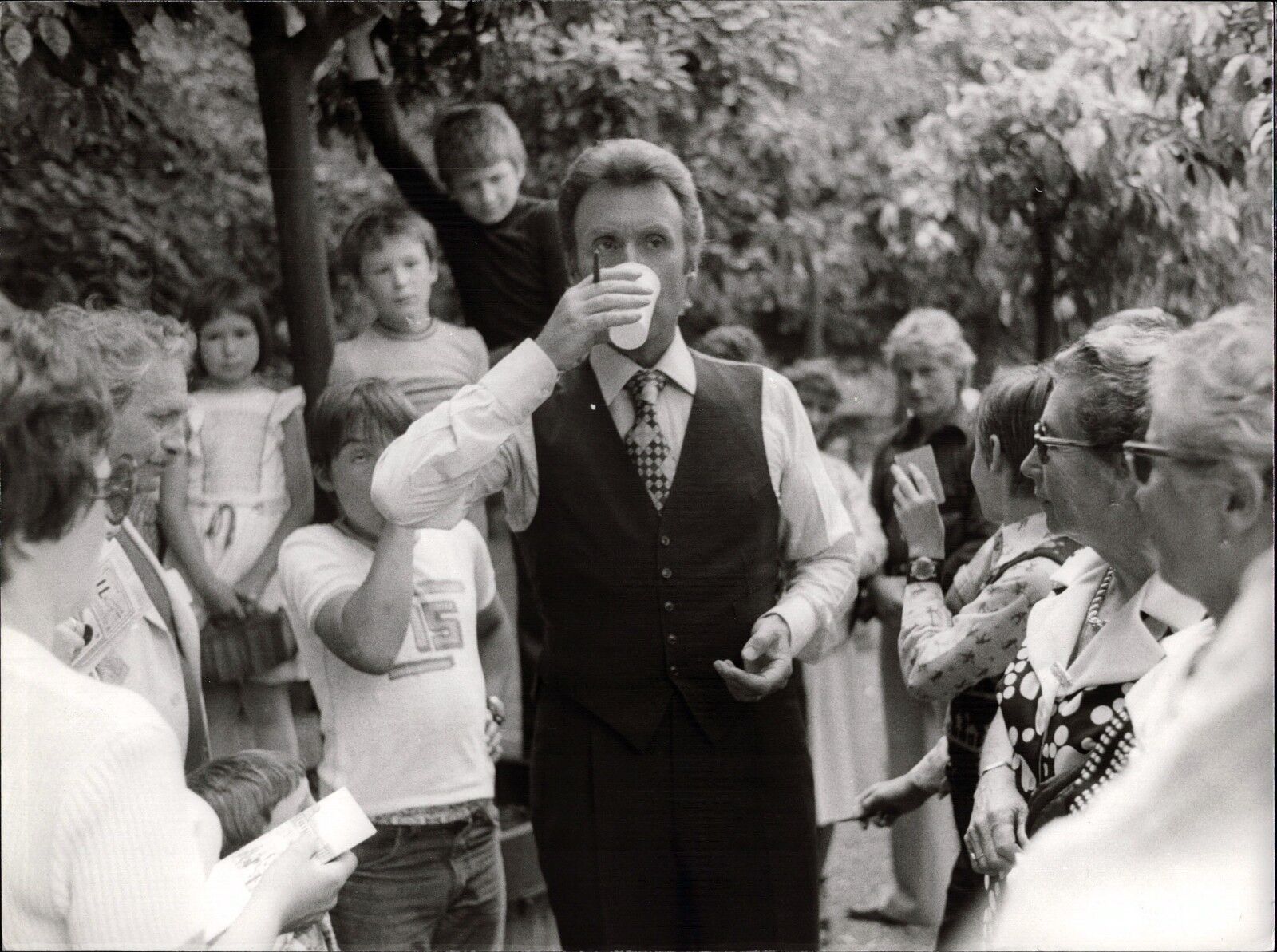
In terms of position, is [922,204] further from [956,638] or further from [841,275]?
[956,638]

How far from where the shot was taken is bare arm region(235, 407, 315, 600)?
9.29 feet

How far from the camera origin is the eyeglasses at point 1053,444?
2312 mm

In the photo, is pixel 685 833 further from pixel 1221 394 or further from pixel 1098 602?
pixel 1221 394

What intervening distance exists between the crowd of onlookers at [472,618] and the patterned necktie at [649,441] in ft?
0.53

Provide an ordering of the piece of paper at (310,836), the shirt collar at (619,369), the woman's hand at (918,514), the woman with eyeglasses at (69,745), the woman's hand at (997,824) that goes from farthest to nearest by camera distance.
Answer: the woman's hand at (918,514)
the shirt collar at (619,369)
the woman's hand at (997,824)
the piece of paper at (310,836)
the woman with eyeglasses at (69,745)

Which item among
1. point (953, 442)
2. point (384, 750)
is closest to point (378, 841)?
point (384, 750)

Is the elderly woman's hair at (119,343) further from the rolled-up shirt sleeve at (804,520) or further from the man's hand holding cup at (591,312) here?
the rolled-up shirt sleeve at (804,520)

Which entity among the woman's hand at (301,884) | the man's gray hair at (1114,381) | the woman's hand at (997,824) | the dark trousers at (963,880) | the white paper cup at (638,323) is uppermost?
the white paper cup at (638,323)

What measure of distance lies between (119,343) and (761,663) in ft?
4.24

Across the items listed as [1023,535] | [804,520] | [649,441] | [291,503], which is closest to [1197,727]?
[1023,535]

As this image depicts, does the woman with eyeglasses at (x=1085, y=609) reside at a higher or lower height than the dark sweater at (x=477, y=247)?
lower

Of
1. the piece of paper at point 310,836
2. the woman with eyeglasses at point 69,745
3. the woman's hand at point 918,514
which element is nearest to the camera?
the woman with eyeglasses at point 69,745

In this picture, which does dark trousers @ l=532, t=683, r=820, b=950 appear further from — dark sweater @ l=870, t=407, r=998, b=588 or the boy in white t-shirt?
dark sweater @ l=870, t=407, r=998, b=588

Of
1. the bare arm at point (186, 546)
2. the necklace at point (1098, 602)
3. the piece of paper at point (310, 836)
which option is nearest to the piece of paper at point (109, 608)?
the bare arm at point (186, 546)
